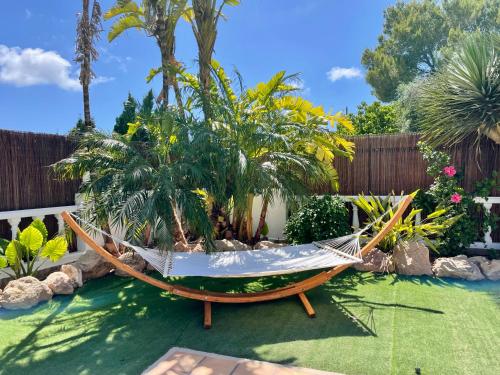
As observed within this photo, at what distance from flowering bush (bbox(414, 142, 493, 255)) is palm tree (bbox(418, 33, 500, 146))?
1.21ft

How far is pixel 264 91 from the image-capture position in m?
5.82

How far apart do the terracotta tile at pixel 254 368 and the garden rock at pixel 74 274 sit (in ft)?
10.1

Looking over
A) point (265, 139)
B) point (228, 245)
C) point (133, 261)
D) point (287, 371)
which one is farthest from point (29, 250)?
point (287, 371)

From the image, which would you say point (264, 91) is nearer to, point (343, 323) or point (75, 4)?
point (343, 323)

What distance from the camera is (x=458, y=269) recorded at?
482 centimetres

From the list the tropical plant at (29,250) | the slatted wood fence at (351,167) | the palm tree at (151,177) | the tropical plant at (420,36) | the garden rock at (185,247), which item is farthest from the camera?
the tropical plant at (420,36)

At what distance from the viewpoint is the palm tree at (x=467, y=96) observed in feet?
17.5

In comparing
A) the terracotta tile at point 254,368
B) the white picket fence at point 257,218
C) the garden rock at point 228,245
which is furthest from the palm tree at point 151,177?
the terracotta tile at point 254,368

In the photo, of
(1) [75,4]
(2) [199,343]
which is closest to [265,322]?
(2) [199,343]

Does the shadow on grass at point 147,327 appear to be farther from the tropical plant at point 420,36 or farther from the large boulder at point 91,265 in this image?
the tropical plant at point 420,36

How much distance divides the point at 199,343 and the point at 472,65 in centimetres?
557

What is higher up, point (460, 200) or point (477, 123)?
point (477, 123)

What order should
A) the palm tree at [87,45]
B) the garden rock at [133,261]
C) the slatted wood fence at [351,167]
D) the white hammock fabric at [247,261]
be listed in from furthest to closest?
1. the palm tree at [87,45]
2. the garden rock at [133,261]
3. the slatted wood fence at [351,167]
4. the white hammock fabric at [247,261]

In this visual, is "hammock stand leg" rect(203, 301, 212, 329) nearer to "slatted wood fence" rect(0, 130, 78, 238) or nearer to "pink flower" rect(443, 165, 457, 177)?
"slatted wood fence" rect(0, 130, 78, 238)
